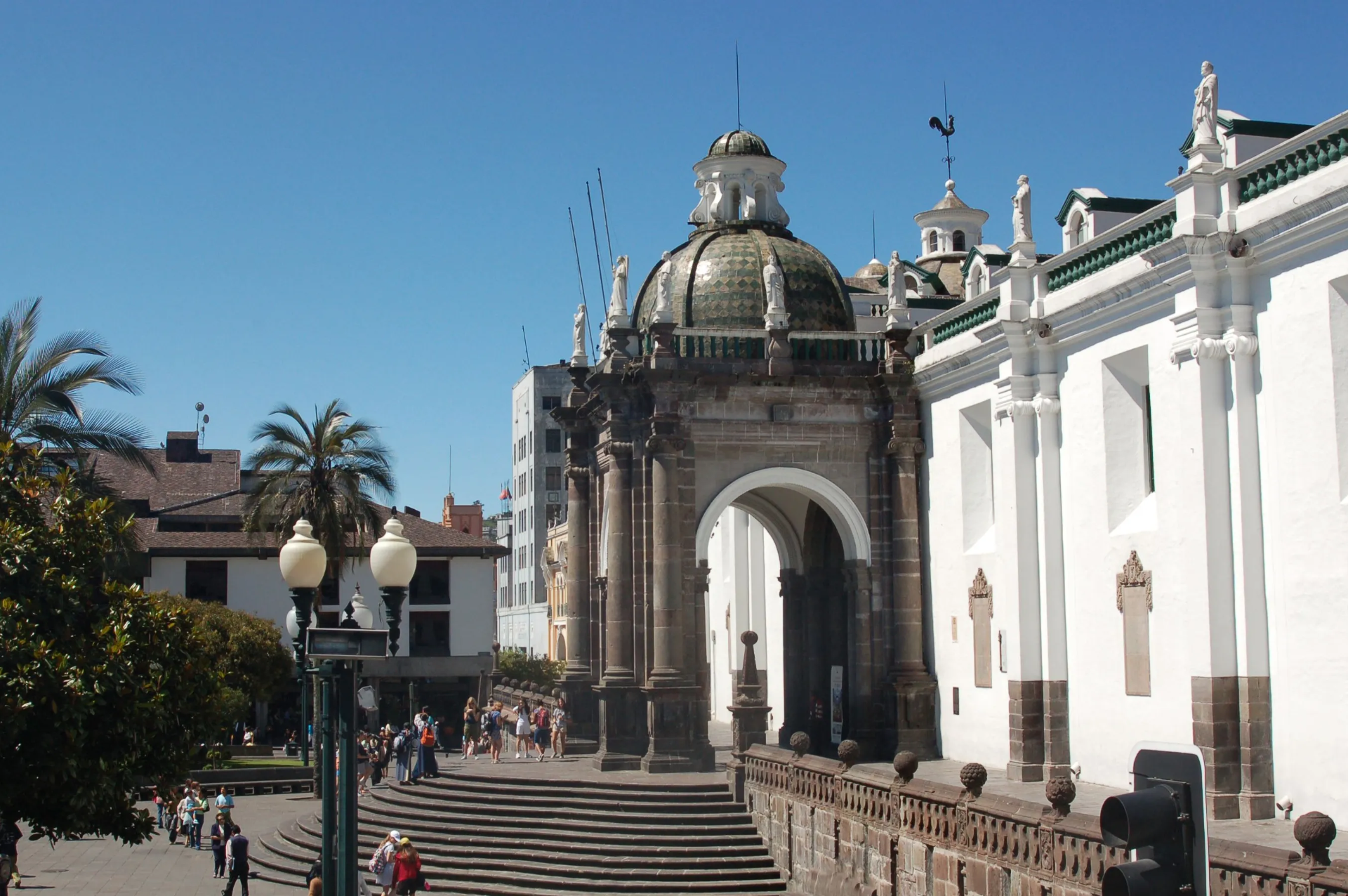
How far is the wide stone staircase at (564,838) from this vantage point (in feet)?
71.7

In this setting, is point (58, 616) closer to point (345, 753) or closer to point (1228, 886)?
point (345, 753)

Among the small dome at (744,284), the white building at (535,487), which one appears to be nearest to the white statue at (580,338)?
the small dome at (744,284)

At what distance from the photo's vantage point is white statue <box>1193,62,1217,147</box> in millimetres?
19906

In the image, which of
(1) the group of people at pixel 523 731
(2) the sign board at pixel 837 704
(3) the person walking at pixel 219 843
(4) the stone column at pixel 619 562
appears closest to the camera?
(3) the person walking at pixel 219 843

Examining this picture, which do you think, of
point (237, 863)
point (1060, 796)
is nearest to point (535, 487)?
point (237, 863)

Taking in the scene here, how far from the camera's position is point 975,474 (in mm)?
27281

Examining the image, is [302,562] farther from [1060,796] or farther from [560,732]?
[560,732]

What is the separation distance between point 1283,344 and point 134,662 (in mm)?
14239

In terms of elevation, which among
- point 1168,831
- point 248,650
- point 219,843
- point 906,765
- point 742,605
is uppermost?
point 742,605

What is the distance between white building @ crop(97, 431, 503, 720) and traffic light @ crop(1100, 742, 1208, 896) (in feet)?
149

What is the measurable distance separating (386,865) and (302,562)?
7453 millimetres

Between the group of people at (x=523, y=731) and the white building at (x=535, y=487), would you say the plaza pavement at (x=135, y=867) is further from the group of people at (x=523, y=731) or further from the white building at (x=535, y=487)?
the white building at (x=535, y=487)

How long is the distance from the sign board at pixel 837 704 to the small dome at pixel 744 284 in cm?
727

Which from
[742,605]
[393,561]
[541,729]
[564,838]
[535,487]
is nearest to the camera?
[393,561]
